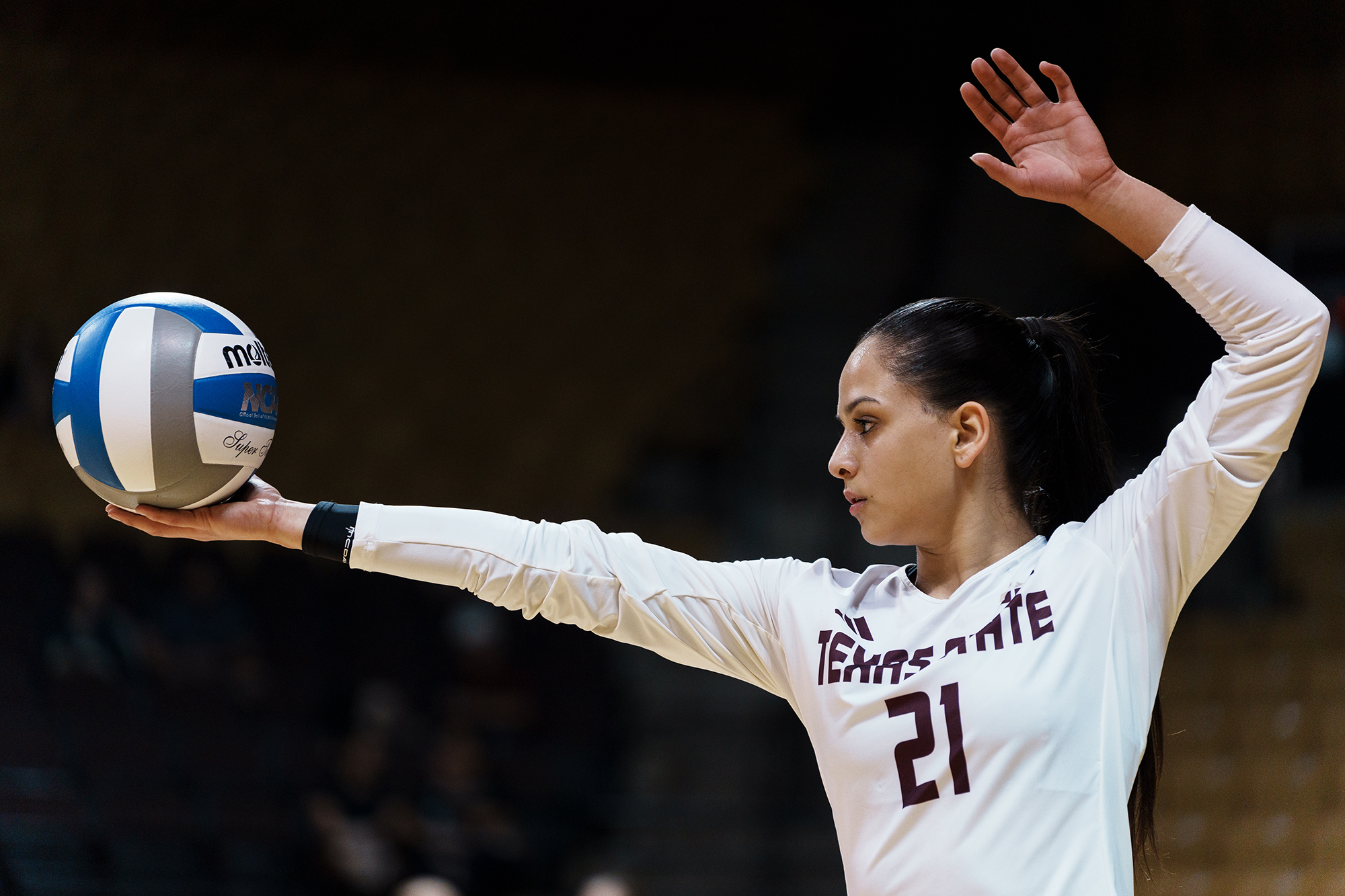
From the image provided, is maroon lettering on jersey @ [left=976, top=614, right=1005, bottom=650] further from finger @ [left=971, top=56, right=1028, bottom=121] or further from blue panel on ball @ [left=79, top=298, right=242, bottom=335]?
blue panel on ball @ [left=79, top=298, right=242, bottom=335]

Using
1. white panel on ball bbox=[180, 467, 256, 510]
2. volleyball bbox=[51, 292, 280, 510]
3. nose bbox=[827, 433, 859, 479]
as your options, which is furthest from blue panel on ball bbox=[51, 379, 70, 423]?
nose bbox=[827, 433, 859, 479]

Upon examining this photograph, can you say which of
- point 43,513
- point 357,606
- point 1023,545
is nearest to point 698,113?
point 357,606

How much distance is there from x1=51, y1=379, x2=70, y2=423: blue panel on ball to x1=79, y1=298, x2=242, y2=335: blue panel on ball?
0.09m

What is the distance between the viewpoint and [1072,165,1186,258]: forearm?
1262mm

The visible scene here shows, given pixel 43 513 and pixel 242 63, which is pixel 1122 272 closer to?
pixel 242 63

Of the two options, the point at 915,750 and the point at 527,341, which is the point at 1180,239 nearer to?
the point at 915,750

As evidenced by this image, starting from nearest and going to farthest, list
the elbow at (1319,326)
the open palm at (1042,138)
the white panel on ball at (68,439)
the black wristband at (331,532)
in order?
the elbow at (1319,326), the open palm at (1042,138), the black wristband at (331,532), the white panel on ball at (68,439)

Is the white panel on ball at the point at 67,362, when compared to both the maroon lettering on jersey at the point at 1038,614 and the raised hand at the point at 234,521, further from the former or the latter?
the maroon lettering on jersey at the point at 1038,614

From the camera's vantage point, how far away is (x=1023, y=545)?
144 centimetres

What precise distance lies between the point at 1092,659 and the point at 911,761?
0.24 m

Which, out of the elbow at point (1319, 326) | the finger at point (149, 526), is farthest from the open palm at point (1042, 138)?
the finger at point (149, 526)

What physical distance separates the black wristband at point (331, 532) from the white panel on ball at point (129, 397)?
0.76ft

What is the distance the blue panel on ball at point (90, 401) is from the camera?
149cm

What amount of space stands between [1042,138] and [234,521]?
115cm
